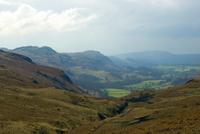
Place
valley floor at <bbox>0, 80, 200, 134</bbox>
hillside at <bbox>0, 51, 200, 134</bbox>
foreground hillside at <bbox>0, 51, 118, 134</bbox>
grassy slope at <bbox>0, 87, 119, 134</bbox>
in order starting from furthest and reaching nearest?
grassy slope at <bbox>0, 87, 119, 134</bbox> < foreground hillside at <bbox>0, 51, 118, 134</bbox> < hillside at <bbox>0, 51, 200, 134</bbox> < valley floor at <bbox>0, 80, 200, 134</bbox>

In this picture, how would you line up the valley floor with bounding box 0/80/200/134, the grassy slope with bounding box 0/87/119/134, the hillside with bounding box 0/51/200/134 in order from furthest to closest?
the grassy slope with bounding box 0/87/119/134, the hillside with bounding box 0/51/200/134, the valley floor with bounding box 0/80/200/134

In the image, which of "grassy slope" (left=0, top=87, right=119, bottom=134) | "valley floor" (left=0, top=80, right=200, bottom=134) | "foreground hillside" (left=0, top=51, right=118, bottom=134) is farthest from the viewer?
"grassy slope" (left=0, top=87, right=119, bottom=134)

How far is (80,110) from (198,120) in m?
81.1

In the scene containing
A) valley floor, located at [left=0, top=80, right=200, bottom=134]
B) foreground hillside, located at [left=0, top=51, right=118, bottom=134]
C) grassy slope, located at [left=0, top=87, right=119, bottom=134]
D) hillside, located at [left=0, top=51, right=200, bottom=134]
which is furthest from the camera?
grassy slope, located at [left=0, top=87, right=119, bottom=134]

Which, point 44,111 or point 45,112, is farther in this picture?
point 44,111

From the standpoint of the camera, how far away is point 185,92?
19062 cm

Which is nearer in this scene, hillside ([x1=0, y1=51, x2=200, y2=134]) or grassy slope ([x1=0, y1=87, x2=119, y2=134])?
hillside ([x1=0, y1=51, x2=200, y2=134])

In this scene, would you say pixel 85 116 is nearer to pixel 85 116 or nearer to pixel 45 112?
pixel 85 116

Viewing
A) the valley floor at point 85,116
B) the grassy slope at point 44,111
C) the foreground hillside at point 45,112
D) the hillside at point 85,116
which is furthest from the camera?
the grassy slope at point 44,111

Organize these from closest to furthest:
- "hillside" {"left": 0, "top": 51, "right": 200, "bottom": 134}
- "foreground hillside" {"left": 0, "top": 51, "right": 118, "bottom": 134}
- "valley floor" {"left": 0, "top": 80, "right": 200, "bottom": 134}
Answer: "valley floor" {"left": 0, "top": 80, "right": 200, "bottom": 134} → "hillside" {"left": 0, "top": 51, "right": 200, "bottom": 134} → "foreground hillside" {"left": 0, "top": 51, "right": 118, "bottom": 134}

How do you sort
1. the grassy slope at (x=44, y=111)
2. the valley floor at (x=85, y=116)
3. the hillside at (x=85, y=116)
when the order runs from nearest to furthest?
the valley floor at (x=85, y=116) < the hillside at (x=85, y=116) < the grassy slope at (x=44, y=111)

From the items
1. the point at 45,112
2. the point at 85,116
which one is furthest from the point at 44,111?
the point at 85,116

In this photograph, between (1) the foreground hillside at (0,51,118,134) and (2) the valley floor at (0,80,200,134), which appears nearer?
(2) the valley floor at (0,80,200,134)

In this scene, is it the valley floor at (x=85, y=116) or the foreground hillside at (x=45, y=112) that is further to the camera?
the foreground hillside at (x=45, y=112)
